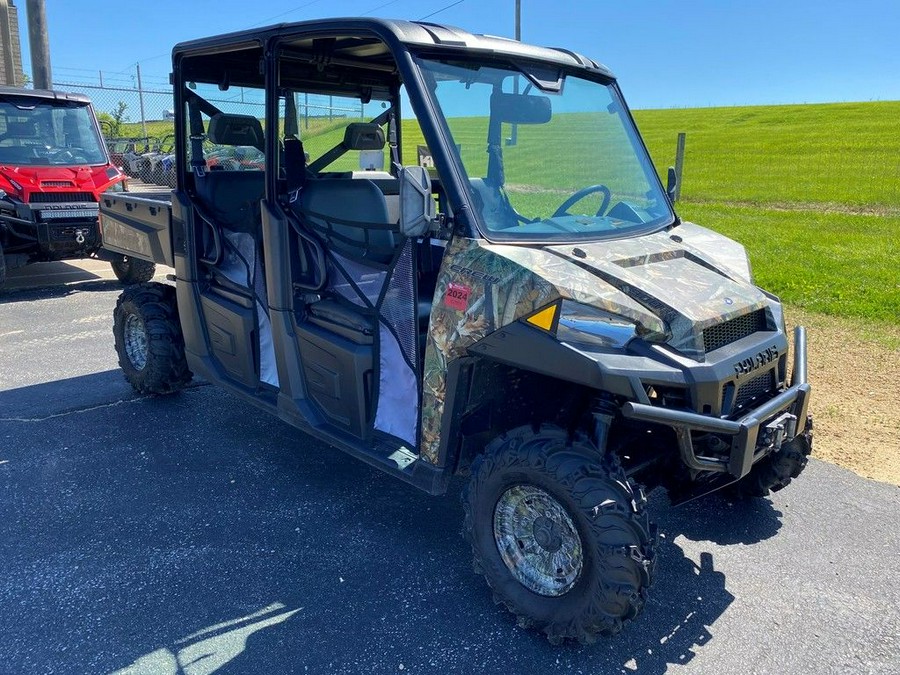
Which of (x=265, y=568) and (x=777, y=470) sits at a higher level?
(x=777, y=470)

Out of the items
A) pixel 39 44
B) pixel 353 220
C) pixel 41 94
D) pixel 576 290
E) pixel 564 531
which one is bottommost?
pixel 564 531

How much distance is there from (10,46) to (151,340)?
16.4m

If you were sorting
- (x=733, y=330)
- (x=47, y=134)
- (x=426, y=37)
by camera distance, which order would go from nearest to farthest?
(x=733, y=330)
(x=426, y=37)
(x=47, y=134)

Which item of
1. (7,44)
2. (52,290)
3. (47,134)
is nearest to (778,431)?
(52,290)

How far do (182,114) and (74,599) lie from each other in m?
2.87

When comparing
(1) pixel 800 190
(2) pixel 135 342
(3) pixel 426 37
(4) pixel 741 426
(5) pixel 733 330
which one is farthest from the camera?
(1) pixel 800 190

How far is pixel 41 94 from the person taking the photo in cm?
921

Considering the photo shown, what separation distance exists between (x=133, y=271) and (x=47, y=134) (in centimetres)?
205

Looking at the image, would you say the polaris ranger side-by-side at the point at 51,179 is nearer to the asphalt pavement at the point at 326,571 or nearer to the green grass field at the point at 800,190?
the asphalt pavement at the point at 326,571

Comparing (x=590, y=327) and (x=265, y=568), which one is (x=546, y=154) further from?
(x=265, y=568)

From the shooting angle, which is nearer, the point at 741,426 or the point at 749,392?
the point at 741,426

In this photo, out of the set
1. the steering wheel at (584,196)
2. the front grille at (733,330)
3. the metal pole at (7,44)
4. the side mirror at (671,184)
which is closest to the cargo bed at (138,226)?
the steering wheel at (584,196)

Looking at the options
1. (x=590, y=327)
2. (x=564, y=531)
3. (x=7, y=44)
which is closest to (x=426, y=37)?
(x=590, y=327)

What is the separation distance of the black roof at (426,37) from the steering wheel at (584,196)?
0.61 m
